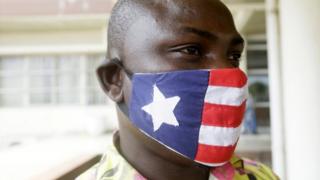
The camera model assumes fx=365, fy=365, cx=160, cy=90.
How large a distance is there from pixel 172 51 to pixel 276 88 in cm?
210

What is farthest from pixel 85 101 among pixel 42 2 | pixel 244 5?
pixel 244 5

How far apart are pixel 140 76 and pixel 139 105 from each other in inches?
2.2

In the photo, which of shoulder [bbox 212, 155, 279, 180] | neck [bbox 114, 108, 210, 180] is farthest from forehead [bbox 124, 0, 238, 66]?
shoulder [bbox 212, 155, 279, 180]

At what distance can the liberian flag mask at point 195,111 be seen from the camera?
2.26 ft

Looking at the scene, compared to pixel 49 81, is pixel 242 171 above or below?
above

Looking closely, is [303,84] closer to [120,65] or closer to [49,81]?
[120,65]

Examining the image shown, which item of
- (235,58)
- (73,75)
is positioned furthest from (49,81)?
(235,58)

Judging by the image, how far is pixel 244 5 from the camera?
3.12 metres

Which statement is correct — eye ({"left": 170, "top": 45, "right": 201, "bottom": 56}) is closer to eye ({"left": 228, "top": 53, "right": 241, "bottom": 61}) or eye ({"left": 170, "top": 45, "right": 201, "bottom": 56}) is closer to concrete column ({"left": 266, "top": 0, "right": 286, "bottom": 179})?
eye ({"left": 228, "top": 53, "right": 241, "bottom": 61})

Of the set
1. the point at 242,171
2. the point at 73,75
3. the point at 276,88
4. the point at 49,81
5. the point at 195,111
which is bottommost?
the point at 49,81

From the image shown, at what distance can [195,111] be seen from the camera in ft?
2.26

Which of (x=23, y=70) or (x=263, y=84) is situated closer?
(x=263, y=84)

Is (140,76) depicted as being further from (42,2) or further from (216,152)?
A: (42,2)

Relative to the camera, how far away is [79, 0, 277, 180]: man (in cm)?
68
